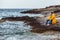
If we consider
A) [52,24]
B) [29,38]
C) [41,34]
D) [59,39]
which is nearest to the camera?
[59,39]

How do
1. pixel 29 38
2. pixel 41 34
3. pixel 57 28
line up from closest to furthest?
pixel 29 38
pixel 41 34
pixel 57 28

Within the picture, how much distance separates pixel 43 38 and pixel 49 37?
544 mm

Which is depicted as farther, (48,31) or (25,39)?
(48,31)

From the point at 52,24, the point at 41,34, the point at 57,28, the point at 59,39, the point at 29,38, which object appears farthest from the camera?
the point at 52,24

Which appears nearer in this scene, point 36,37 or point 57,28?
point 36,37

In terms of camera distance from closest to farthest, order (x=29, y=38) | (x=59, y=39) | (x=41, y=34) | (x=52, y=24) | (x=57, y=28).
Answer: (x=59, y=39)
(x=29, y=38)
(x=41, y=34)
(x=57, y=28)
(x=52, y=24)

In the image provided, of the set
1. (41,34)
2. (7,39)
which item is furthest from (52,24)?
(7,39)

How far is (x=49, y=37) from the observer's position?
53.7 ft

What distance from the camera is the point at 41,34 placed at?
1770 cm

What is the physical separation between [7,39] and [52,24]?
6640mm

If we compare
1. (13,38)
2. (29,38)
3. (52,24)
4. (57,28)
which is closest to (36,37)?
(29,38)

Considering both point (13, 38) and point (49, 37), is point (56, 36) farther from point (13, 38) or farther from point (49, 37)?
point (13, 38)

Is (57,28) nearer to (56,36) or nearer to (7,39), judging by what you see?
(56,36)

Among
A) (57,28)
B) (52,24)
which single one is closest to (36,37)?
(57,28)
